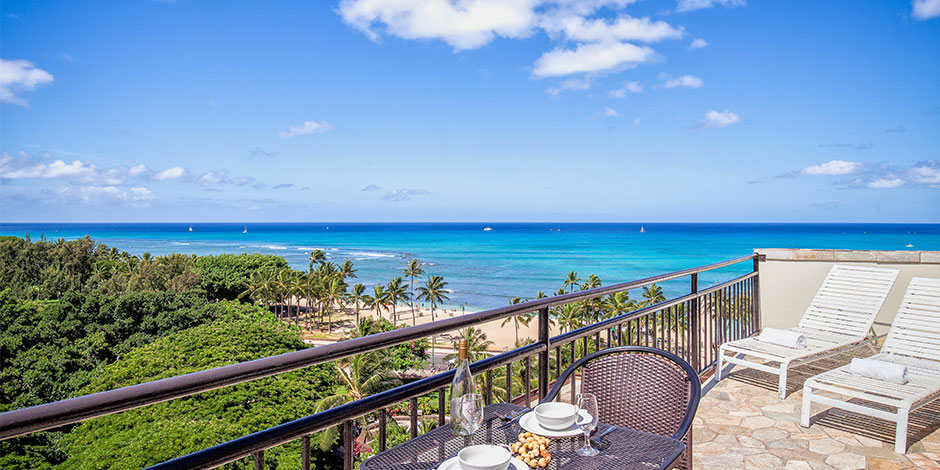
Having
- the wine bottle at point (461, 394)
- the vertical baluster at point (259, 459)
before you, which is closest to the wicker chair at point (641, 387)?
the wine bottle at point (461, 394)

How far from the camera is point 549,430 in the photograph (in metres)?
1.70

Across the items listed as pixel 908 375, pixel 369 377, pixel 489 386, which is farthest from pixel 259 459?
pixel 369 377

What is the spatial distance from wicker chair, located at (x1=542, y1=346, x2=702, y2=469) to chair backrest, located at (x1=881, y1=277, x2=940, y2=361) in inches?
145

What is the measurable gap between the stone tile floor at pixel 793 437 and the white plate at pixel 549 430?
1.91m

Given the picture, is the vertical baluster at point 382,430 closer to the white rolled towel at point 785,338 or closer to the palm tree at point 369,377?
the white rolled towel at point 785,338

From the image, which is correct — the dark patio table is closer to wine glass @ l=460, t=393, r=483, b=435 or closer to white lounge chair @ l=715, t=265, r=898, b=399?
wine glass @ l=460, t=393, r=483, b=435

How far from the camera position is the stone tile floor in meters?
3.11

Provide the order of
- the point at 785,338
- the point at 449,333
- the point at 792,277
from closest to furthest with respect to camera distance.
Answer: the point at 785,338 → the point at 792,277 → the point at 449,333

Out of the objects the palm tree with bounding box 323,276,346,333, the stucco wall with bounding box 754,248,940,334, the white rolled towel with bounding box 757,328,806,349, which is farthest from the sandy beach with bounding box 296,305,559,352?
the white rolled towel with bounding box 757,328,806,349

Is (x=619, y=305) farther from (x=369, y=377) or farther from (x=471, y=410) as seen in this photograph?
(x=471, y=410)

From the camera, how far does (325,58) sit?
76.1 ft

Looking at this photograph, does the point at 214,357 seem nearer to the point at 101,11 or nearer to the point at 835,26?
the point at 101,11

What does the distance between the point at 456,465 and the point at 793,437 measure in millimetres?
3217

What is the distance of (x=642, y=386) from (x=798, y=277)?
17.7ft
